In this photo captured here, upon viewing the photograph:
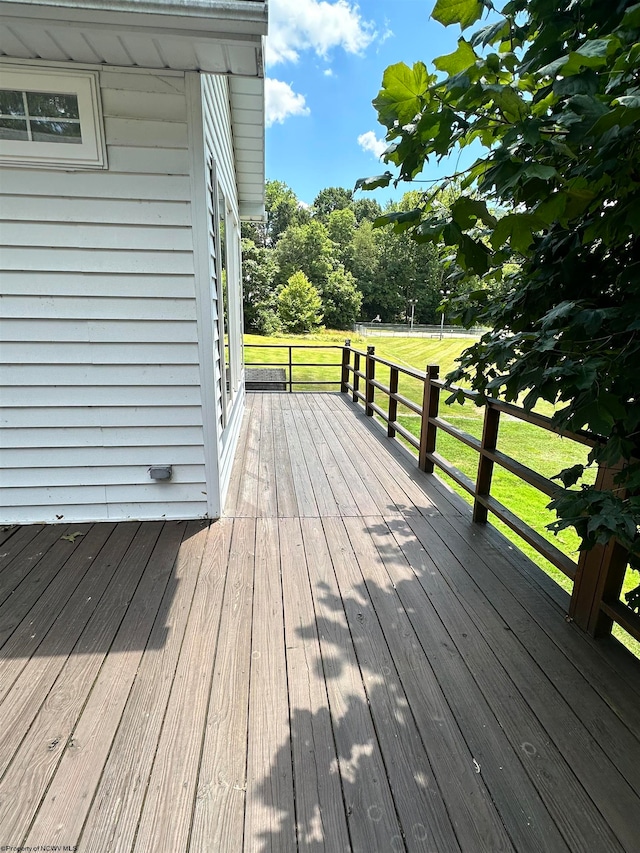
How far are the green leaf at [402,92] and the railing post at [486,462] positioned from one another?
5.91 feet

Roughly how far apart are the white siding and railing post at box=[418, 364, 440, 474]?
6.11 feet

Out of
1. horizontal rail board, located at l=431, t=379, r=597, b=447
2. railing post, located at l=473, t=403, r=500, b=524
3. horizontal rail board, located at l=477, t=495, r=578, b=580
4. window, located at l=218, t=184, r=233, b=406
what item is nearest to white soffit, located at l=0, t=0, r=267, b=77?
window, located at l=218, t=184, r=233, b=406

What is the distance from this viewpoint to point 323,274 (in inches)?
1350

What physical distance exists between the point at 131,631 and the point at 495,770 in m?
1.43

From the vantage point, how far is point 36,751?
1.39 m

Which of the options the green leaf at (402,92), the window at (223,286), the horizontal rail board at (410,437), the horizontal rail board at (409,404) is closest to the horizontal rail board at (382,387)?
the horizontal rail board at (409,404)

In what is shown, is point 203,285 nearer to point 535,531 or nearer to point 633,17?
point 633,17

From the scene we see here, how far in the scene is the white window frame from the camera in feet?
7.34

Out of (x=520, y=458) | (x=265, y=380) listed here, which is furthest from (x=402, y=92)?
(x=265, y=380)

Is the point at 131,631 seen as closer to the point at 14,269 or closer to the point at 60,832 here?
the point at 60,832

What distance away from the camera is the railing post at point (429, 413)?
12.0 feet

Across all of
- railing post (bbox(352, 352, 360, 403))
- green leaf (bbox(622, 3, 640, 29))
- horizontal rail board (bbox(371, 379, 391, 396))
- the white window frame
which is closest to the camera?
green leaf (bbox(622, 3, 640, 29))

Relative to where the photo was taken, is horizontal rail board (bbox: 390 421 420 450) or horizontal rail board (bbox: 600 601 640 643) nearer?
horizontal rail board (bbox: 600 601 640 643)

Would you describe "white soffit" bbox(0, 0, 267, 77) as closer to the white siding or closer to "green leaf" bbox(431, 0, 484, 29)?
the white siding
